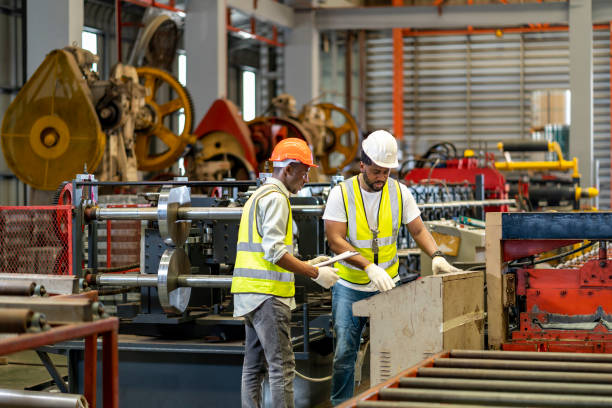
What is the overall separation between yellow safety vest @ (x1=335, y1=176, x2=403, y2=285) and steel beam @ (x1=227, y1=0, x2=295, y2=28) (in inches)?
408

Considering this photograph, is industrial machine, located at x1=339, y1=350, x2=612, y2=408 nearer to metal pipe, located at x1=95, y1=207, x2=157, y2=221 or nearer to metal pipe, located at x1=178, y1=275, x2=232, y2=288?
metal pipe, located at x1=178, y1=275, x2=232, y2=288

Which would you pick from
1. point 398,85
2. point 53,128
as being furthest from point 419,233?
point 398,85

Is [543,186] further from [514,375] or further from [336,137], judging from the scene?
[514,375]

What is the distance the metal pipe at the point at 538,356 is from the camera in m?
3.24

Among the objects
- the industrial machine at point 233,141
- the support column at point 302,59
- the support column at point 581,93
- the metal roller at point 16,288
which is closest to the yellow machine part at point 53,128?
the industrial machine at point 233,141

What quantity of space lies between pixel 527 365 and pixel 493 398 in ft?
1.94

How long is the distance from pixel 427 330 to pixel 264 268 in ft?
3.25

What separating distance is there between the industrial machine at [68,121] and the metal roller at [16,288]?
20.5 ft

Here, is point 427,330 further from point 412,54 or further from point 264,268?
point 412,54

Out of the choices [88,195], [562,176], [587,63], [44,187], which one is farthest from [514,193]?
[88,195]

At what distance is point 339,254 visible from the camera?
437 cm

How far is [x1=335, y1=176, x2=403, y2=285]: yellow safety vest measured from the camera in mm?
4512

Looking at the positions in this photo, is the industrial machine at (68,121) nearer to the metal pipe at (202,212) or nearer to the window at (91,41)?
the metal pipe at (202,212)

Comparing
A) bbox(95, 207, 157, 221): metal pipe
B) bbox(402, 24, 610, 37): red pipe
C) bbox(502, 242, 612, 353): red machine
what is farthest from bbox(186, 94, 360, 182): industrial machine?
bbox(402, 24, 610, 37): red pipe
